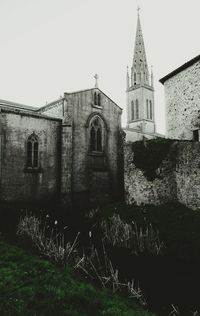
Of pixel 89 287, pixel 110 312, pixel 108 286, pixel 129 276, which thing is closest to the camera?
pixel 110 312

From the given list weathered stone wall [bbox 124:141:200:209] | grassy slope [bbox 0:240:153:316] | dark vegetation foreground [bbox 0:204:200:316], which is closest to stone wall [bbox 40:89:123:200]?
weathered stone wall [bbox 124:141:200:209]

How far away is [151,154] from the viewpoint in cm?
1510

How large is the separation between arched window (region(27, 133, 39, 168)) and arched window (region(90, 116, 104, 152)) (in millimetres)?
4978

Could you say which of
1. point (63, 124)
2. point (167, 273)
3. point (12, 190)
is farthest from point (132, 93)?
point (167, 273)

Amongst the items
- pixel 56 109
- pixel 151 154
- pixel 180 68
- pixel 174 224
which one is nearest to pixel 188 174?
pixel 151 154

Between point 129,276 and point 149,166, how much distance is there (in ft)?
30.2

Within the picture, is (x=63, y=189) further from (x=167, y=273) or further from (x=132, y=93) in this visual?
(x=132, y=93)

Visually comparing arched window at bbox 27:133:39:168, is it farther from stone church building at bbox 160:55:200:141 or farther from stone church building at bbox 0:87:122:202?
stone church building at bbox 160:55:200:141

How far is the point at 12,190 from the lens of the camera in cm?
1606

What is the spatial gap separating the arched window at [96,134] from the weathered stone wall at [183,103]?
586 centimetres

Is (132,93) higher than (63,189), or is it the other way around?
(132,93)

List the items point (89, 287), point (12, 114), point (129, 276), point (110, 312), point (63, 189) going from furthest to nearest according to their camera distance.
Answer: point (63, 189) < point (12, 114) < point (129, 276) < point (89, 287) < point (110, 312)

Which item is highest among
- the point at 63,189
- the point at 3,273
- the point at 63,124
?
the point at 63,124

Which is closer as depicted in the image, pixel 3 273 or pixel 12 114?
pixel 3 273
